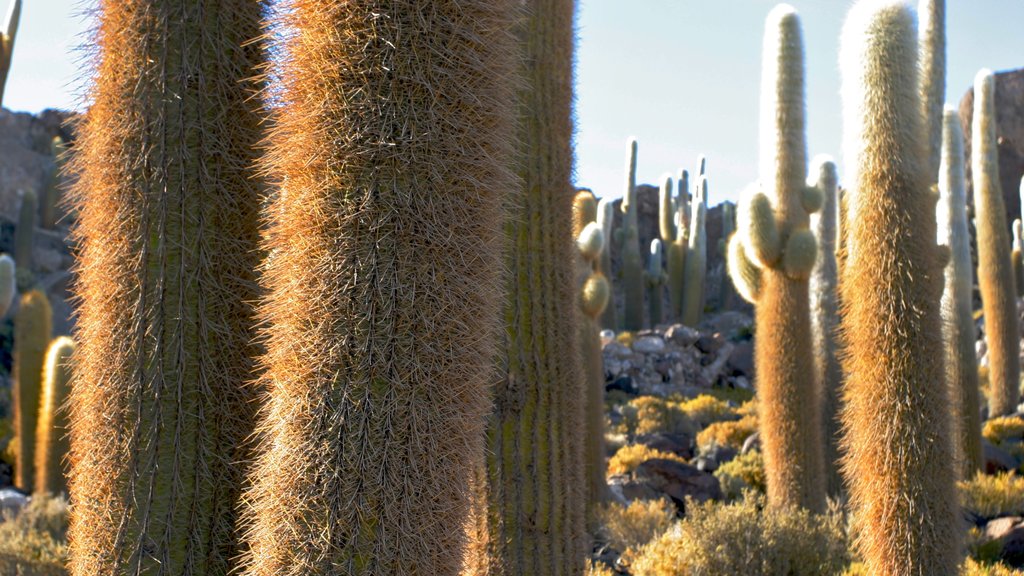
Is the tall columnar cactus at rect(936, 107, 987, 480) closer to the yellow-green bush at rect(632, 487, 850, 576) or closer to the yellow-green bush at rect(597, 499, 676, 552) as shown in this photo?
the yellow-green bush at rect(632, 487, 850, 576)

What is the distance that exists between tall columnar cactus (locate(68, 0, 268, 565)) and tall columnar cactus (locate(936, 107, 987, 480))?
30.1ft

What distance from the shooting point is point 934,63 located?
10.8m

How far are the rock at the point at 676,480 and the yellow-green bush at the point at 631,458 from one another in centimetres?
38

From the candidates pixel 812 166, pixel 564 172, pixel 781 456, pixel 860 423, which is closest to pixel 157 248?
pixel 564 172

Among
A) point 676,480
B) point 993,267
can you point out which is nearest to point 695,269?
point 993,267

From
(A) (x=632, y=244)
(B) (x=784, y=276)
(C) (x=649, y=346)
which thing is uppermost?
(A) (x=632, y=244)

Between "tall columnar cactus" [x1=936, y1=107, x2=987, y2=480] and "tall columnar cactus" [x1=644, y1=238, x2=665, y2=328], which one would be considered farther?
"tall columnar cactus" [x1=644, y1=238, x2=665, y2=328]

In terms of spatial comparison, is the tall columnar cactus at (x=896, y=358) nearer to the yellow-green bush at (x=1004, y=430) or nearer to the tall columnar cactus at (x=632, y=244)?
the yellow-green bush at (x=1004, y=430)

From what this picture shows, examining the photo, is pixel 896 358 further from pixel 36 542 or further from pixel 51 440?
pixel 51 440

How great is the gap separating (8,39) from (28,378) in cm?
1468

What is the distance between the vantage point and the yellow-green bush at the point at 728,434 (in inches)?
523

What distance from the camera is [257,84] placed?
339 centimetres

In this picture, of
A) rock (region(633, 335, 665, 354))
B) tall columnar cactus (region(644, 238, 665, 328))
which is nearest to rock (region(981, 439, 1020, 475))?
rock (region(633, 335, 665, 354))

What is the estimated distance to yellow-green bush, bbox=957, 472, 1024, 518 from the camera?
29.0ft
